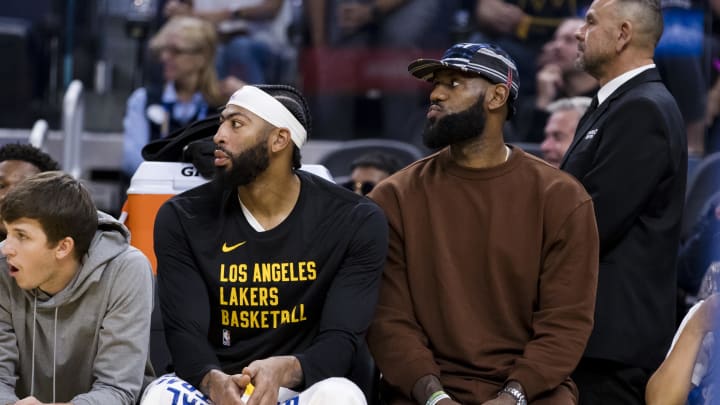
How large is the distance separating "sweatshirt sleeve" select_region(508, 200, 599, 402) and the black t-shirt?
553mm

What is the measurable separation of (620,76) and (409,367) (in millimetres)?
1450

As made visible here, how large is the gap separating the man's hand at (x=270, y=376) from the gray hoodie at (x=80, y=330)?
0.40 metres

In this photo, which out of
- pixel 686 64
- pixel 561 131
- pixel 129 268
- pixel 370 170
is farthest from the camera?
pixel 686 64

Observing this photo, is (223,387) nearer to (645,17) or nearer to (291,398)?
(291,398)

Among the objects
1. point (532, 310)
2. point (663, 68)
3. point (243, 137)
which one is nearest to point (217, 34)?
point (663, 68)

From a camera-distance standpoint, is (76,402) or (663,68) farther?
(663,68)

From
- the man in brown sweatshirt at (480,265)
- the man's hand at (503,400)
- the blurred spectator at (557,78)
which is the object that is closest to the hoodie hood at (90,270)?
the man in brown sweatshirt at (480,265)

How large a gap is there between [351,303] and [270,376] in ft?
1.32

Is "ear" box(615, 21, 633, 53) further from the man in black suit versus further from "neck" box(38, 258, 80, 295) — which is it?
"neck" box(38, 258, 80, 295)

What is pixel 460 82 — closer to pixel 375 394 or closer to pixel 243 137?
pixel 243 137

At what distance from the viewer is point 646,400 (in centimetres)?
427

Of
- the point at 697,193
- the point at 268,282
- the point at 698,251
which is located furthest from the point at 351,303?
the point at 697,193

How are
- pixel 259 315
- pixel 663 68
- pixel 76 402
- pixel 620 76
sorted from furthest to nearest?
pixel 663 68, pixel 620 76, pixel 259 315, pixel 76 402

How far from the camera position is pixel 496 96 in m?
4.51
